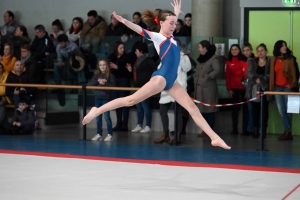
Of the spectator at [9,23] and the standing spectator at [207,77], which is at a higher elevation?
the spectator at [9,23]

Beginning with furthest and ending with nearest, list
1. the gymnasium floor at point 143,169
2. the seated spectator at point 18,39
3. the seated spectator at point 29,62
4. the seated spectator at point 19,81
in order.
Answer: the seated spectator at point 18,39 < the seated spectator at point 29,62 < the seated spectator at point 19,81 < the gymnasium floor at point 143,169

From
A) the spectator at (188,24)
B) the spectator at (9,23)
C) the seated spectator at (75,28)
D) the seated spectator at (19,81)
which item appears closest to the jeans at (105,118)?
the seated spectator at (19,81)

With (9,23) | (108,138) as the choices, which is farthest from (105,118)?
(9,23)

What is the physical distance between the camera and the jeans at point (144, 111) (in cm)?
1324

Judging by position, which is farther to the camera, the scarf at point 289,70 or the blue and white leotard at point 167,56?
the scarf at point 289,70

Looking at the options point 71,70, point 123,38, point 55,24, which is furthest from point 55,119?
point 55,24

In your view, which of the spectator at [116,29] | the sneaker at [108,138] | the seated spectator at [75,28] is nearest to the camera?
the sneaker at [108,138]

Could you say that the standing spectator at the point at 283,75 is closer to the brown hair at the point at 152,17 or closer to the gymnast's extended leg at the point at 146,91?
the brown hair at the point at 152,17

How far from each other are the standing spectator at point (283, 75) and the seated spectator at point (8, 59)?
216 inches

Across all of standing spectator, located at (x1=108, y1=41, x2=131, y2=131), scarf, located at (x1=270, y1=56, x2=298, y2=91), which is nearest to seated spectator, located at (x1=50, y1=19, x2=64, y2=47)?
standing spectator, located at (x1=108, y1=41, x2=131, y2=131)

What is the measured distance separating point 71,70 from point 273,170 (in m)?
5.82

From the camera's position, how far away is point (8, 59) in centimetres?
1405

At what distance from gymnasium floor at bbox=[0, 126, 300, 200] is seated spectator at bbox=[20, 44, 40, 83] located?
Result: 62.1 inches

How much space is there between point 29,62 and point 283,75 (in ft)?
17.5
